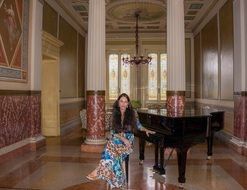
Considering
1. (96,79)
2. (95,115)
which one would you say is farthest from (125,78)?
(95,115)

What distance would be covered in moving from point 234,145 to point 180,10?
11.2 feet

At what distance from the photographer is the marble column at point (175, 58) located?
6.64 m

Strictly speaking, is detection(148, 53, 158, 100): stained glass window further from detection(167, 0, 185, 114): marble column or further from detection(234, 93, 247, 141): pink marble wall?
detection(167, 0, 185, 114): marble column

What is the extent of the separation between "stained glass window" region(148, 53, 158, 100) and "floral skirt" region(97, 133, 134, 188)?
31.8 feet

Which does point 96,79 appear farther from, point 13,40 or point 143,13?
point 143,13

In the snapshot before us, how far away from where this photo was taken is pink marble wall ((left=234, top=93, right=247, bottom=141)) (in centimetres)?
676

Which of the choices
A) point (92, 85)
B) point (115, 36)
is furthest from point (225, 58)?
point (115, 36)

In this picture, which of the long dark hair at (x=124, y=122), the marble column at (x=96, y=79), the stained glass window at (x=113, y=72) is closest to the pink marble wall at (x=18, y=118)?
the marble column at (x=96, y=79)

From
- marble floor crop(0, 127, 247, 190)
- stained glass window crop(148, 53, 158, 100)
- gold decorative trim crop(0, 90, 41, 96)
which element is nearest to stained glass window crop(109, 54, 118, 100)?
stained glass window crop(148, 53, 158, 100)

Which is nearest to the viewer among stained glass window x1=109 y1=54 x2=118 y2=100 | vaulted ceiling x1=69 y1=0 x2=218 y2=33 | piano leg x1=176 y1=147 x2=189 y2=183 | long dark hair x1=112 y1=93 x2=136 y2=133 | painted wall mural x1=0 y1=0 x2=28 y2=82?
long dark hair x1=112 y1=93 x2=136 y2=133

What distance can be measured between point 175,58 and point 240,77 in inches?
63.3

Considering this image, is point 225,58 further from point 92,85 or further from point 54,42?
point 54,42

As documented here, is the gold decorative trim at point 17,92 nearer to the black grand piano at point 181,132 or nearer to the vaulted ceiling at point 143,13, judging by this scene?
the black grand piano at point 181,132

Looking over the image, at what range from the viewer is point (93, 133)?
22.4ft
